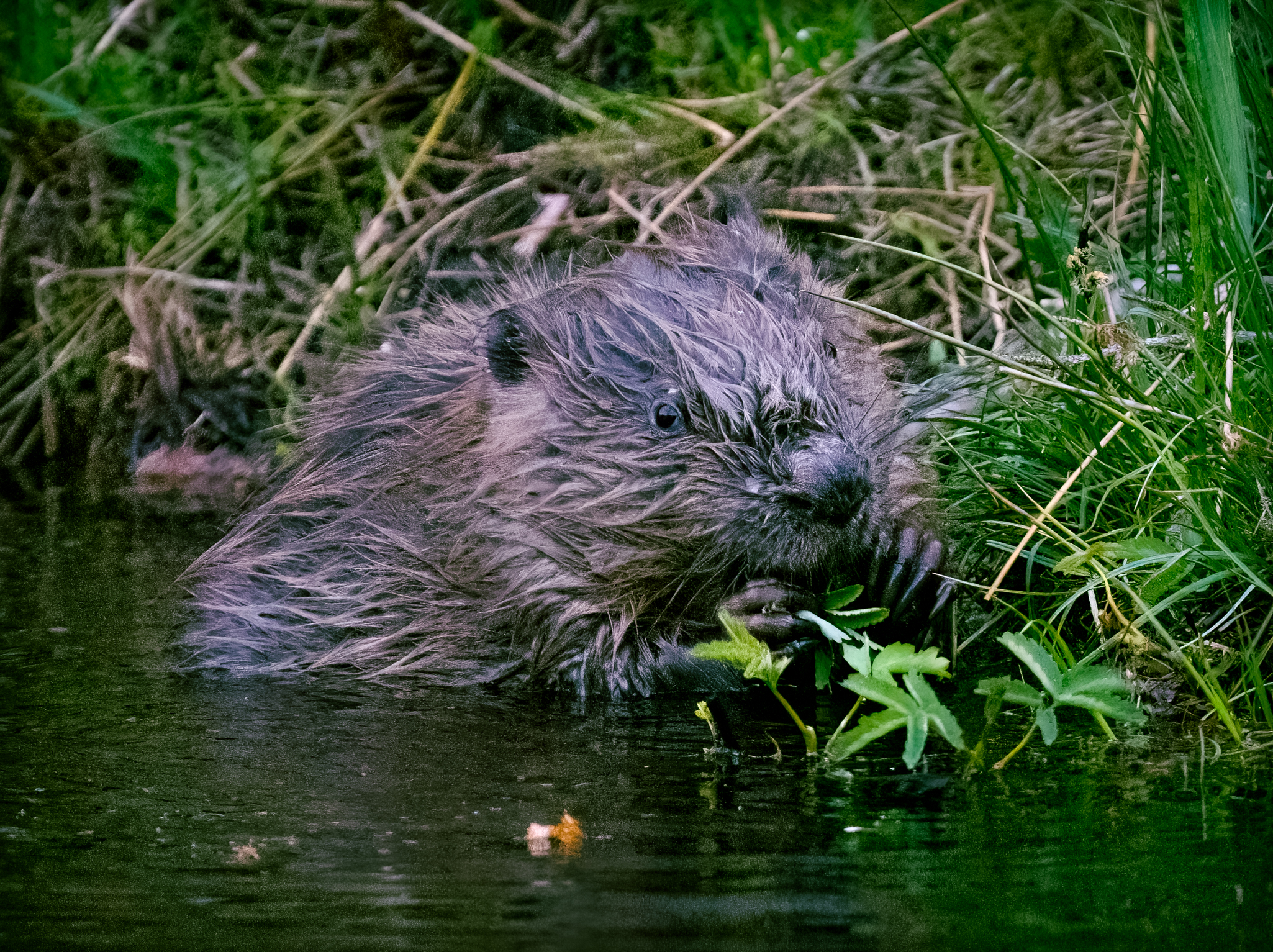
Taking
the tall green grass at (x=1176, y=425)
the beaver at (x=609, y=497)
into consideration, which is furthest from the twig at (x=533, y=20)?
the tall green grass at (x=1176, y=425)

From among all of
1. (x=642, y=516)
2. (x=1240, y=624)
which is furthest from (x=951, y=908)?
(x=642, y=516)

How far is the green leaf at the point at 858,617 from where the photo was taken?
111 inches

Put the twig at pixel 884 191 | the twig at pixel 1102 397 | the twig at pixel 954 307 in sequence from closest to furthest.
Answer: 1. the twig at pixel 1102 397
2. the twig at pixel 954 307
3. the twig at pixel 884 191

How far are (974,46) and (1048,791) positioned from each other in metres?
3.86

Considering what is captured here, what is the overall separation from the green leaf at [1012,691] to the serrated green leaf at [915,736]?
0.45ft

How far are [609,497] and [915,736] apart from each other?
3.65ft

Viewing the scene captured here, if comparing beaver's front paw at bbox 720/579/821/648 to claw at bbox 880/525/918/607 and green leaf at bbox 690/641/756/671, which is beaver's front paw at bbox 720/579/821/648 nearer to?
claw at bbox 880/525/918/607

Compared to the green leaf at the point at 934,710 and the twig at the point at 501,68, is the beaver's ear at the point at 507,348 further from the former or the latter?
the twig at the point at 501,68

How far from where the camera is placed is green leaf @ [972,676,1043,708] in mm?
2205

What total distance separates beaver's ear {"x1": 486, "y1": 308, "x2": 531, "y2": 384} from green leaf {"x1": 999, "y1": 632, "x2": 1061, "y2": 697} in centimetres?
139

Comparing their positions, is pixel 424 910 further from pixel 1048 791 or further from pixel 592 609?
pixel 592 609

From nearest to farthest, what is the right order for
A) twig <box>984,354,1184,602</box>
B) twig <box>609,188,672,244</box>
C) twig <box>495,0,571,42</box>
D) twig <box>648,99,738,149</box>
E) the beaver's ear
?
1. twig <box>984,354,1184,602</box>
2. the beaver's ear
3. twig <box>609,188,672,244</box>
4. twig <box>648,99,738,149</box>
5. twig <box>495,0,571,42</box>

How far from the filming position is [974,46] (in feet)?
17.6

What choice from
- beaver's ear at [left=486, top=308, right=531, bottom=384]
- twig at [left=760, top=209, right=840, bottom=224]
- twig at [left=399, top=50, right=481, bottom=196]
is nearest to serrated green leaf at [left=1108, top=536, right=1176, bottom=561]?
beaver's ear at [left=486, top=308, right=531, bottom=384]
